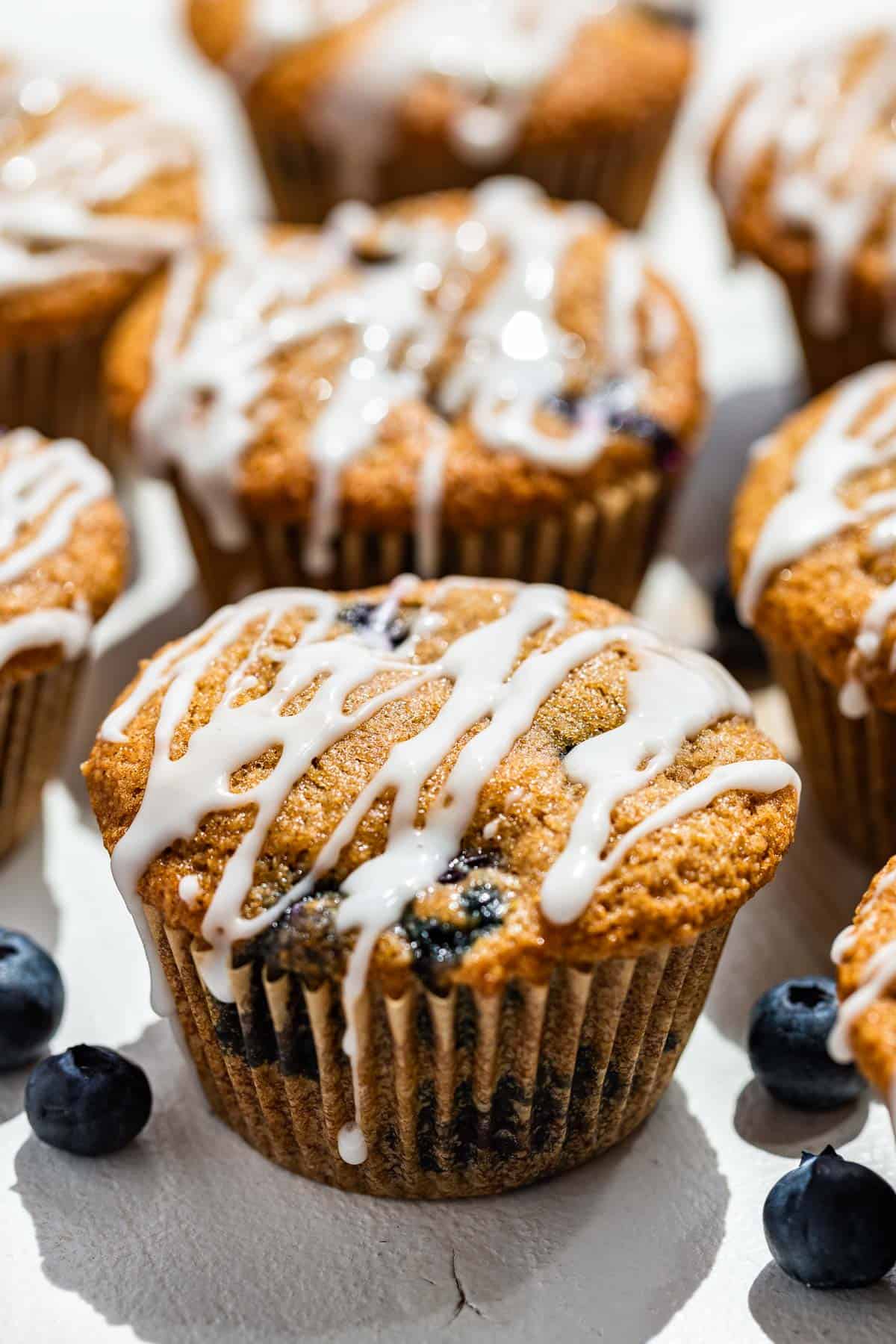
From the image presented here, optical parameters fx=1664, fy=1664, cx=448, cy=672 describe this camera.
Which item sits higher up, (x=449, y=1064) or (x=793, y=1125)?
(x=449, y=1064)

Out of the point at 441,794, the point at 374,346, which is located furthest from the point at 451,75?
the point at 441,794

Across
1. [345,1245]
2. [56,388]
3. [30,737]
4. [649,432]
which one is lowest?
[345,1245]

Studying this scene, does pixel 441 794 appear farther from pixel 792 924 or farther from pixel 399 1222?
pixel 792 924

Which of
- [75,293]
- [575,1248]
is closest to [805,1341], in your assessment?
[575,1248]

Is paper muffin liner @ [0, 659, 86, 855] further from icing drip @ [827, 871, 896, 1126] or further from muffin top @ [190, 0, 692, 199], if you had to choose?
muffin top @ [190, 0, 692, 199]

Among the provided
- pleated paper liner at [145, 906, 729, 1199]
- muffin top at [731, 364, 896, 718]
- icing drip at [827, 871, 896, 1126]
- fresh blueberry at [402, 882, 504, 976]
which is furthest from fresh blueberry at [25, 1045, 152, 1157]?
muffin top at [731, 364, 896, 718]

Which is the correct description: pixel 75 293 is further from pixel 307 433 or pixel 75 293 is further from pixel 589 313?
pixel 589 313

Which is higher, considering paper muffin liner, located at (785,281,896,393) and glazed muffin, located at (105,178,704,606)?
glazed muffin, located at (105,178,704,606)
